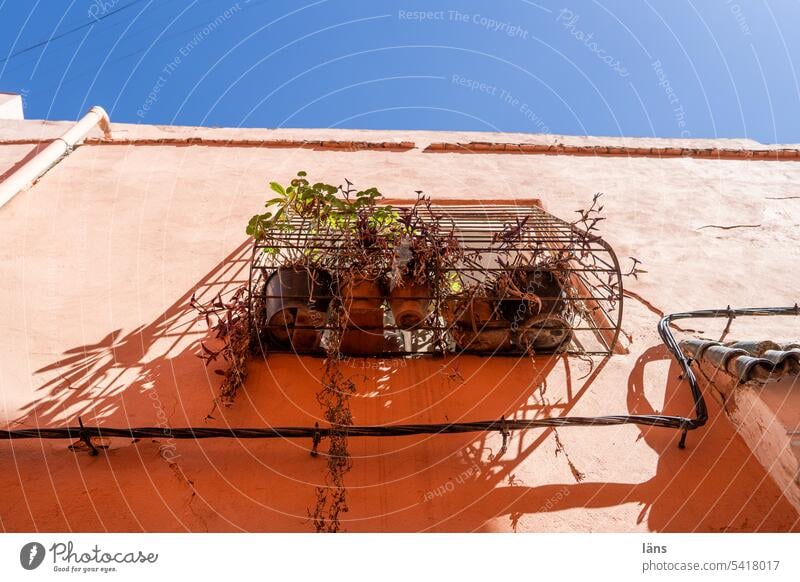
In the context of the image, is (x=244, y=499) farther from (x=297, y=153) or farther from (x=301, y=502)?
(x=297, y=153)

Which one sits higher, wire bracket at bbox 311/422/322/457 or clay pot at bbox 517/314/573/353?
clay pot at bbox 517/314/573/353

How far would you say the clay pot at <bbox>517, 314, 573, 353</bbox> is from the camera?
126 inches

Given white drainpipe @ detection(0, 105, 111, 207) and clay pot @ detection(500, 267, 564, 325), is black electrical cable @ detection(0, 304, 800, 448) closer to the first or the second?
clay pot @ detection(500, 267, 564, 325)

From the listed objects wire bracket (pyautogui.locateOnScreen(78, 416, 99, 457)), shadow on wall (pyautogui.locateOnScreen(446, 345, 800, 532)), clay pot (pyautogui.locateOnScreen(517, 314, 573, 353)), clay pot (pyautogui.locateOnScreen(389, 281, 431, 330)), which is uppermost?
clay pot (pyautogui.locateOnScreen(389, 281, 431, 330))

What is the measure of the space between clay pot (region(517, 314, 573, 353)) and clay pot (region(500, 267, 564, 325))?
0.13 ft

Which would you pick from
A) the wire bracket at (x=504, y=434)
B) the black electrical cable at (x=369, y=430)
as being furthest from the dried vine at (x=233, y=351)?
the wire bracket at (x=504, y=434)

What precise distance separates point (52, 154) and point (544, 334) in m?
4.90

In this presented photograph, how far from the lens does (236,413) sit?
3059 millimetres

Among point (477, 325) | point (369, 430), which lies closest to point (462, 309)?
point (477, 325)

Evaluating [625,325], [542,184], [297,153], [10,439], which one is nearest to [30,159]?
[297,153]

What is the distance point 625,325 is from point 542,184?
2.27 metres

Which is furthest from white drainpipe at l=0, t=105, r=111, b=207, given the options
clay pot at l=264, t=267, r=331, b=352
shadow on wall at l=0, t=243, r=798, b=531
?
clay pot at l=264, t=267, r=331, b=352

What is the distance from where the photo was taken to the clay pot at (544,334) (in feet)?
10.5

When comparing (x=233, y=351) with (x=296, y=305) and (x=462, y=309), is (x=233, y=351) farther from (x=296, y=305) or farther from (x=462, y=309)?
(x=462, y=309)
